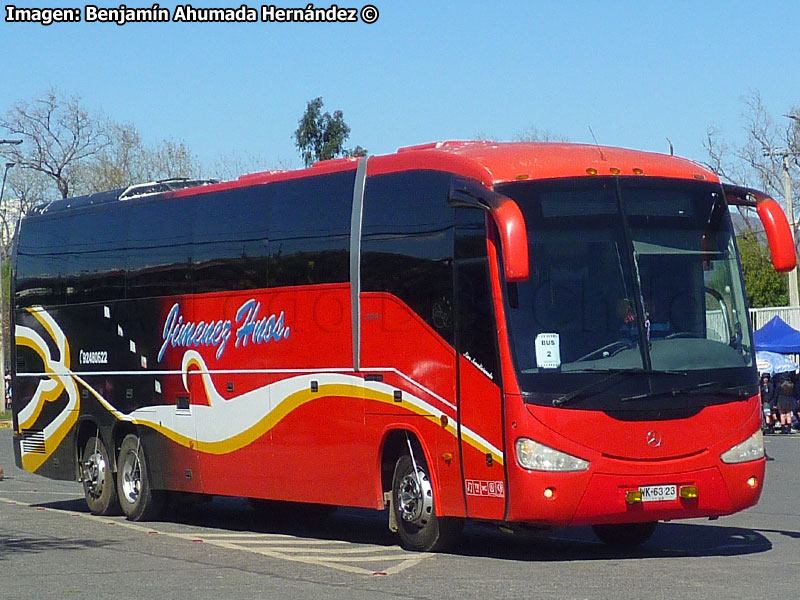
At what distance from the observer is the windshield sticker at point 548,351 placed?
1209 centimetres

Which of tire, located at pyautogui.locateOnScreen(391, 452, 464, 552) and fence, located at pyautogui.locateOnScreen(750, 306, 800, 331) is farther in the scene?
fence, located at pyautogui.locateOnScreen(750, 306, 800, 331)

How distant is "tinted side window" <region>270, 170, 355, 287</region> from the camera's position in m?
14.5

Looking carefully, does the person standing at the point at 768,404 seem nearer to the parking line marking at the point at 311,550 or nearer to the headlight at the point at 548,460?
the parking line marking at the point at 311,550

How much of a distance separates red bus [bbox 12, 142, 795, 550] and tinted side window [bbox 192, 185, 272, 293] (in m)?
0.03

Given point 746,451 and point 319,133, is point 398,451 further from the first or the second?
point 319,133

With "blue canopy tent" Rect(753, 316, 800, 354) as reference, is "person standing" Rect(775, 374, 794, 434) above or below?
below

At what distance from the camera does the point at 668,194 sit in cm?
1291

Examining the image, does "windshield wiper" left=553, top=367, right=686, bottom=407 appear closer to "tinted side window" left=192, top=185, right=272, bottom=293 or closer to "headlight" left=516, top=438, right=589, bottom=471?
"headlight" left=516, top=438, right=589, bottom=471

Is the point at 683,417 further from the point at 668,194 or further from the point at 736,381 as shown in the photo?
the point at 668,194

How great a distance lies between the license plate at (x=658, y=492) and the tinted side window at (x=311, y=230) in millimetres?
3844

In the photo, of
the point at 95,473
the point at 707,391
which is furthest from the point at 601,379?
the point at 95,473

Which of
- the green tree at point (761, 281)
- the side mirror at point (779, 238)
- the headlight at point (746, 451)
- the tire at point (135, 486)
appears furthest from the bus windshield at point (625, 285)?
the green tree at point (761, 281)

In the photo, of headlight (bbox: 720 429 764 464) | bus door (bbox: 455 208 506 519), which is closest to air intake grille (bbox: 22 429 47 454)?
bus door (bbox: 455 208 506 519)

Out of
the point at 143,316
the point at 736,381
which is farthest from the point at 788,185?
the point at 736,381
